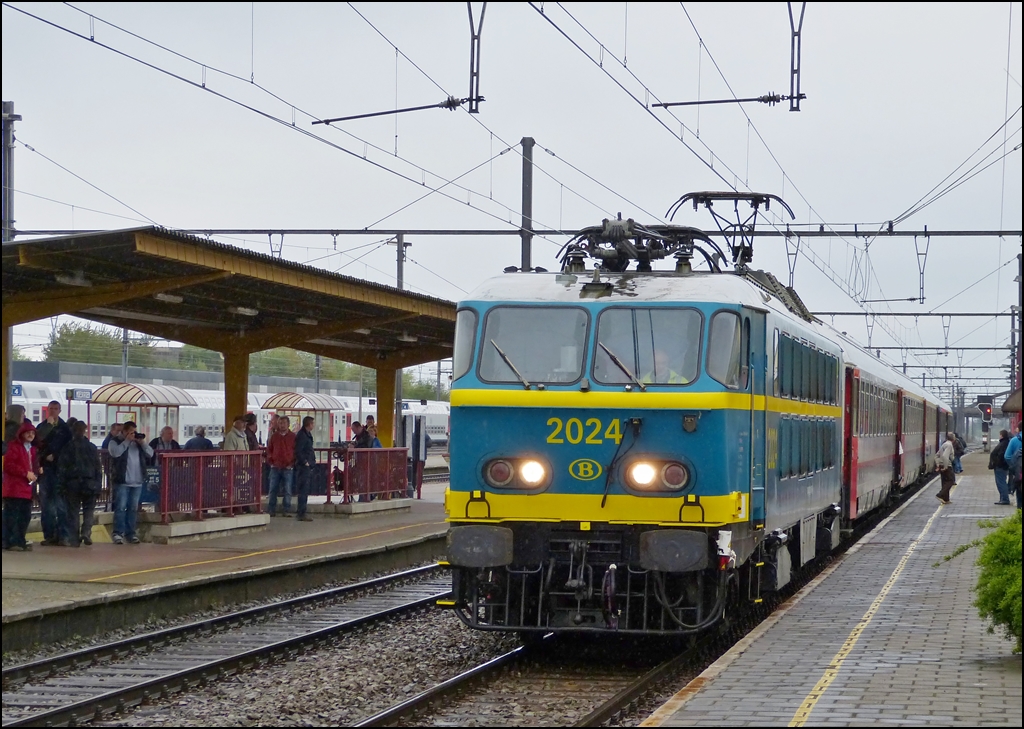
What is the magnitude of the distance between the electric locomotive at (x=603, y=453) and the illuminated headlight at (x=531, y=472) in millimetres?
11

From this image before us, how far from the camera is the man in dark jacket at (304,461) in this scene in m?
19.8

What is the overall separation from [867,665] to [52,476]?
9969 millimetres

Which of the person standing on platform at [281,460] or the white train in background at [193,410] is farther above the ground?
the white train in background at [193,410]

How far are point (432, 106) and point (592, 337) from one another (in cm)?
688

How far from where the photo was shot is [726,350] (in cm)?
998

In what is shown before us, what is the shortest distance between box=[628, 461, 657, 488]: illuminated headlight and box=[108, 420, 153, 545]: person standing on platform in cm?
810

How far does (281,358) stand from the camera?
310 feet

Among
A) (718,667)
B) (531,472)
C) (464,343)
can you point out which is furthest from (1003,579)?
(464,343)

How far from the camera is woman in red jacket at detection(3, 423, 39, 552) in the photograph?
1438 cm

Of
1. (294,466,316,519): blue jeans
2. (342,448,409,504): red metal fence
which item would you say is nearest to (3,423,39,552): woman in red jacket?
(294,466,316,519): blue jeans

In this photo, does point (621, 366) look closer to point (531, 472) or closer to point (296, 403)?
point (531, 472)

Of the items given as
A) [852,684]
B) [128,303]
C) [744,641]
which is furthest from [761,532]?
[128,303]

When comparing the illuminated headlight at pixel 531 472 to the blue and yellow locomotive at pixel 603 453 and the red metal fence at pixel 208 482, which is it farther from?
the red metal fence at pixel 208 482

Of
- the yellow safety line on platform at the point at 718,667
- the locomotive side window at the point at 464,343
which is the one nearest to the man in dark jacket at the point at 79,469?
the locomotive side window at the point at 464,343
